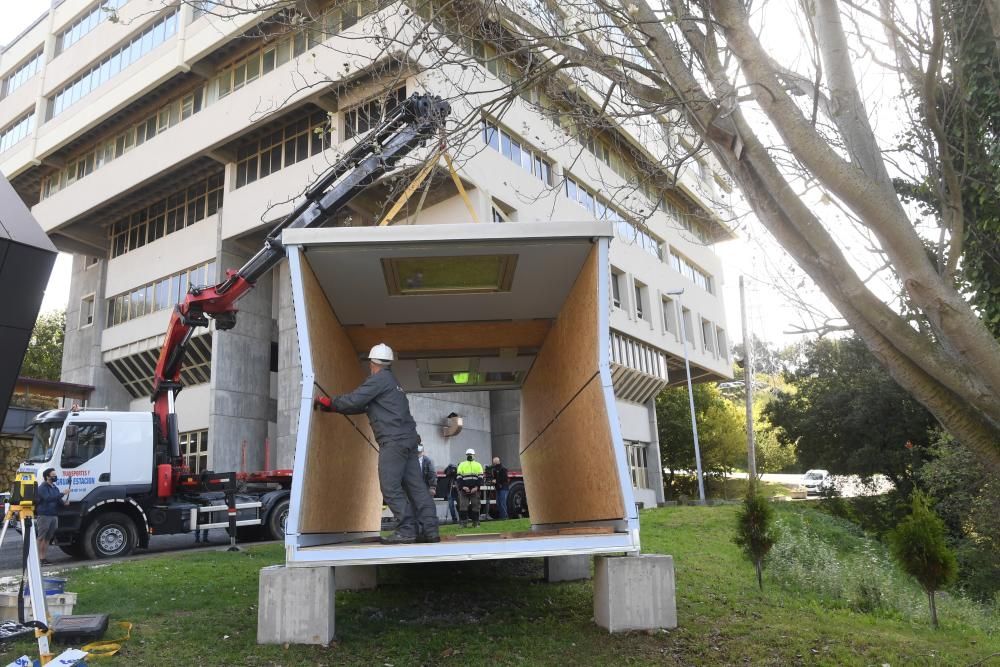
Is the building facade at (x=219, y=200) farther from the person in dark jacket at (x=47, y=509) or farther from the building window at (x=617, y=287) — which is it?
the person in dark jacket at (x=47, y=509)

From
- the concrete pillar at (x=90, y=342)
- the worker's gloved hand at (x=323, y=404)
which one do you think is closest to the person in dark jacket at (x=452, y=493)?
the worker's gloved hand at (x=323, y=404)

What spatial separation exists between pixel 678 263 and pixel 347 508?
36.2m

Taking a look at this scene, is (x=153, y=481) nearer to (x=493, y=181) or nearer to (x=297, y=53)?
(x=493, y=181)

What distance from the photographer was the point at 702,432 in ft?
157

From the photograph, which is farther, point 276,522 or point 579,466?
point 276,522

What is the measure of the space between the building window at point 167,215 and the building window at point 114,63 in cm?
613

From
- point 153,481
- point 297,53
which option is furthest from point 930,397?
point 297,53

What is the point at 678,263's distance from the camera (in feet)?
138

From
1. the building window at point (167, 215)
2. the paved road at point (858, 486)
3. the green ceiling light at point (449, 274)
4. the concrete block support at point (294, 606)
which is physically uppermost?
the building window at point (167, 215)

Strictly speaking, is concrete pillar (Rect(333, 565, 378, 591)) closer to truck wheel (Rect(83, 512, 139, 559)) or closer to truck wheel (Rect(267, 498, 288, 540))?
truck wheel (Rect(83, 512, 139, 559))

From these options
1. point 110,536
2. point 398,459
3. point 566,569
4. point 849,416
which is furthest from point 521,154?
point 398,459

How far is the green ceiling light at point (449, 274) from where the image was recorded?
23.1 feet

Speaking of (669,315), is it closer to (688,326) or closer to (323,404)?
(688,326)

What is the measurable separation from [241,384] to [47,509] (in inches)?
699
